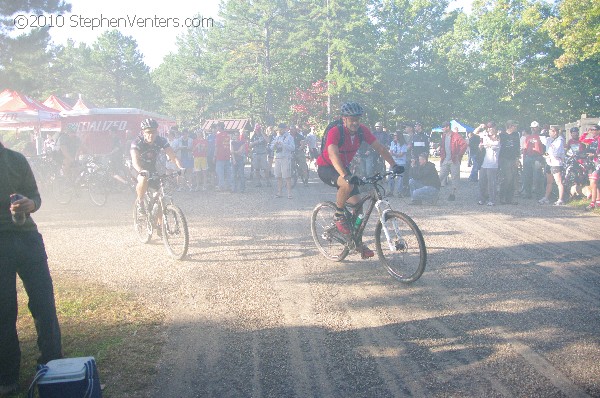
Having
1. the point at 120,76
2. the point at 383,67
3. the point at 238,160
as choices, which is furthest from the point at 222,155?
the point at 120,76

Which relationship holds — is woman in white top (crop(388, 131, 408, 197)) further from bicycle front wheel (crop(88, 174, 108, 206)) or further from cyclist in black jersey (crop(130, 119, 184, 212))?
bicycle front wheel (crop(88, 174, 108, 206))

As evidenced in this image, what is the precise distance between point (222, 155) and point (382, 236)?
10.3 meters

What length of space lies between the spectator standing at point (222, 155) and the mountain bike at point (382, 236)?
8818mm

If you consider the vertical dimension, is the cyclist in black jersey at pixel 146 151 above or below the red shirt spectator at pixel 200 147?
below

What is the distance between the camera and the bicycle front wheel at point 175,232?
7.58 meters

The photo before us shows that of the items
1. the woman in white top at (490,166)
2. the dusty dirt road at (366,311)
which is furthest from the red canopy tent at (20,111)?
the woman in white top at (490,166)

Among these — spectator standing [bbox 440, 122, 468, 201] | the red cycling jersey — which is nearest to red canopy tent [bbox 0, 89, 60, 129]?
spectator standing [bbox 440, 122, 468, 201]

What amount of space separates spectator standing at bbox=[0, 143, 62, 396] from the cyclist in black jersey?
4.20m

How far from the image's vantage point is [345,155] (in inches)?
276

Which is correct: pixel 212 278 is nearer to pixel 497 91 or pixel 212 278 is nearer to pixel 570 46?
pixel 570 46

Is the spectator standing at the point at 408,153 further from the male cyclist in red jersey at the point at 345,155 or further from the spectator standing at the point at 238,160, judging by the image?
the male cyclist in red jersey at the point at 345,155

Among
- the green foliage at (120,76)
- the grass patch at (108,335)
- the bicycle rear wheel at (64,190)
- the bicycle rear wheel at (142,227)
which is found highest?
the green foliage at (120,76)

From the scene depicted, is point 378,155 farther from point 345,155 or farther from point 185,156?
point 345,155

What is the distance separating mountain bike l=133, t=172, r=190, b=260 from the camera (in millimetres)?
7646
